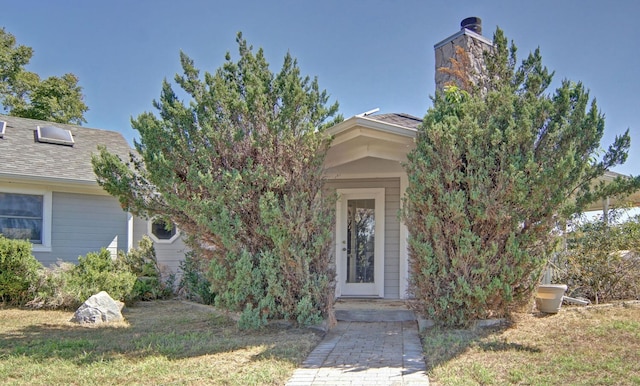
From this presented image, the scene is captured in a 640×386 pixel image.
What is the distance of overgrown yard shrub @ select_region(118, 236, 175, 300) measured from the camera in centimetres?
1039

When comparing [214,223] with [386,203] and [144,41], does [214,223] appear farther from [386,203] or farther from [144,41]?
[144,41]

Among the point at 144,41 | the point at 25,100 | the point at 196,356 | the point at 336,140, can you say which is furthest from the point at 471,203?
the point at 25,100

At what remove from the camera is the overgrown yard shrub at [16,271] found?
349 inches

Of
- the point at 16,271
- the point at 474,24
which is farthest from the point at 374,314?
Result: the point at 474,24

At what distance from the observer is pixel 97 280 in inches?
359

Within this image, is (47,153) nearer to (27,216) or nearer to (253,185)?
(27,216)

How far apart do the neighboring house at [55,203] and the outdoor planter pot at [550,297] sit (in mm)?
8904

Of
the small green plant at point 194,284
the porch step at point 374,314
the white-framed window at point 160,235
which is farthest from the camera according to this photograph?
the white-framed window at point 160,235

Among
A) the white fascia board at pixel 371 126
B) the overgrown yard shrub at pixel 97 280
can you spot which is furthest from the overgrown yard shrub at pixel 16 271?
the white fascia board at pixel 371 126

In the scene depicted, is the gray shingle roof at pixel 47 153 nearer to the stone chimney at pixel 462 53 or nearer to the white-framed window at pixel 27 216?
the white-framed window at pixel 27 216

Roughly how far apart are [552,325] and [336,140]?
152 inches

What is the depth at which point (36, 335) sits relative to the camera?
651 cm

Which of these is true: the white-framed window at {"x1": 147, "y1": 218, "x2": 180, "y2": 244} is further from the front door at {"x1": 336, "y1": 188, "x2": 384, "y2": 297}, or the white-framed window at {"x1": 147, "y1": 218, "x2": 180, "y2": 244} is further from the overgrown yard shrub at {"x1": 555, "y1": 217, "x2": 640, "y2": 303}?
the overgrown yard shrub at {"x1": 555, "y1": 217, "x2": 640, "y2": 303}

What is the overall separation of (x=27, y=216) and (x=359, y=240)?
280 inches
